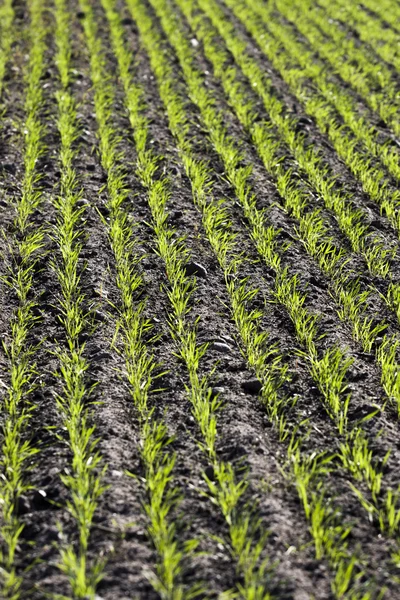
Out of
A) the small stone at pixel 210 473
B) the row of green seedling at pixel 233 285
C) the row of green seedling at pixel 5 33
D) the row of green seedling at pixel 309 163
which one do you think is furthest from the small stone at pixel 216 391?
the row of green seedling at pixel 5 33

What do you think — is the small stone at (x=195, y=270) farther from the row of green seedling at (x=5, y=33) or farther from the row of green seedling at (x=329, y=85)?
the row of green seedling at (x=5, y=33)

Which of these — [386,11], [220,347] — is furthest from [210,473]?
[386,11]

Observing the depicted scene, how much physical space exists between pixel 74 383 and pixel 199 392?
484 mm

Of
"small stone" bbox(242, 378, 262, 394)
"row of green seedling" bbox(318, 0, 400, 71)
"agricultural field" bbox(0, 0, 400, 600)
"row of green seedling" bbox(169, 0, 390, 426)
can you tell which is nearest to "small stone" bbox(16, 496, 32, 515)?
"agricultural field" bbox(0, 0, 400, 600)

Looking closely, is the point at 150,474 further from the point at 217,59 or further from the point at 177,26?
the point at 177,26

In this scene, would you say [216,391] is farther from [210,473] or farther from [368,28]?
[368,28]

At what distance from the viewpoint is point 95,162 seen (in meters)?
5.11

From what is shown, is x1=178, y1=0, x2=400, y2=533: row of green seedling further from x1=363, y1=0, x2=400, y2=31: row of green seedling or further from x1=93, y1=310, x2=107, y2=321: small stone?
x1=363, y1=0, x2=400, y2=31: row of green seedling

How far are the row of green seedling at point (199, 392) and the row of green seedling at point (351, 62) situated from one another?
2.02 m

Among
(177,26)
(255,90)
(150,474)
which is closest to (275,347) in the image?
(150,474)

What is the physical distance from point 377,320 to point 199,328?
31.9 inches

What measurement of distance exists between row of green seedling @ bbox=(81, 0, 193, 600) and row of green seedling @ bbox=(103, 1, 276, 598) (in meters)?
0.12

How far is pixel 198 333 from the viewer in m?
3.46

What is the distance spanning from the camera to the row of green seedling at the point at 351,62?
Result: 634cm
